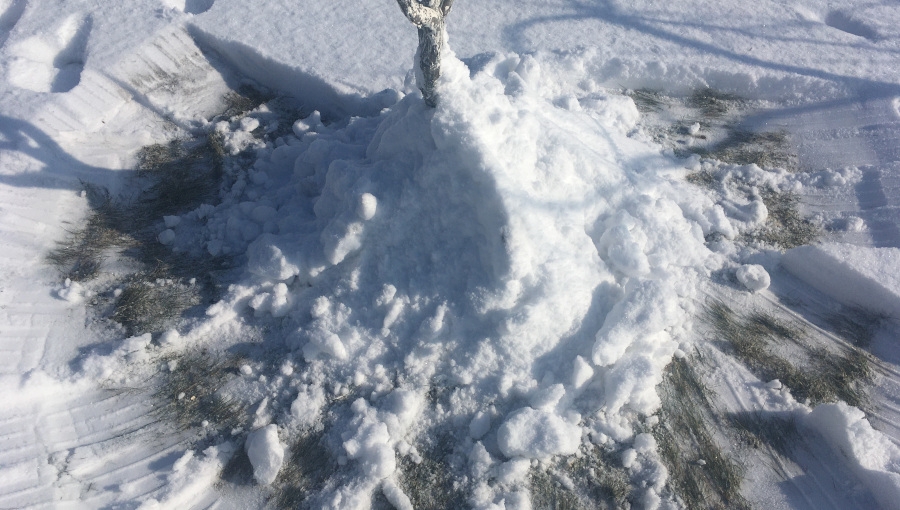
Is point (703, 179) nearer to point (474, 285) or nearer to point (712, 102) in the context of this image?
point (712, 102)

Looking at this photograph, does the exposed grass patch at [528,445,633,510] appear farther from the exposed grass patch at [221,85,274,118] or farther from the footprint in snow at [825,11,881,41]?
the footprint in snow at [825,11,881,41]

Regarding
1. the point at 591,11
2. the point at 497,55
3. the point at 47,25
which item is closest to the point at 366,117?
the point at 497,55

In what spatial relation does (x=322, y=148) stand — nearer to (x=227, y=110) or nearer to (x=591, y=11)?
(x=227, y=110)

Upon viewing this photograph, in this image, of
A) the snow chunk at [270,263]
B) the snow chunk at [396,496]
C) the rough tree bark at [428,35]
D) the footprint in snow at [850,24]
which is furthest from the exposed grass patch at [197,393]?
the footprint in snow at [850,24]

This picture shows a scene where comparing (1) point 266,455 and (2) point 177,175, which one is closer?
(1) point 266,455

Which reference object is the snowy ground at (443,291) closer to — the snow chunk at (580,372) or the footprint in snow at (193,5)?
the snow chunk at (580,372)

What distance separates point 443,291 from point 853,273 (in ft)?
7.80

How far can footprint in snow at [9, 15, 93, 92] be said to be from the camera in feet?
13.4

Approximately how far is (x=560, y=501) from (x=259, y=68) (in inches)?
148

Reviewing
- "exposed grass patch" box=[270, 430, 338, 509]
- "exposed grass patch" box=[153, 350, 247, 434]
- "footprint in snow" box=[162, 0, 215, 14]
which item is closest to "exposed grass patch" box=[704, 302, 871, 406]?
"exposed grass patch" box=[270, 430, 338, 509]

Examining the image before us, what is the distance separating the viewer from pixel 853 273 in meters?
3.21

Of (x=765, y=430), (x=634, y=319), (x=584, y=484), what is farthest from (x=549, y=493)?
(x=765, y=430)

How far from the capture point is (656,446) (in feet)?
8.89

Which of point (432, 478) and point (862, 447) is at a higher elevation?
point (862, 447)
